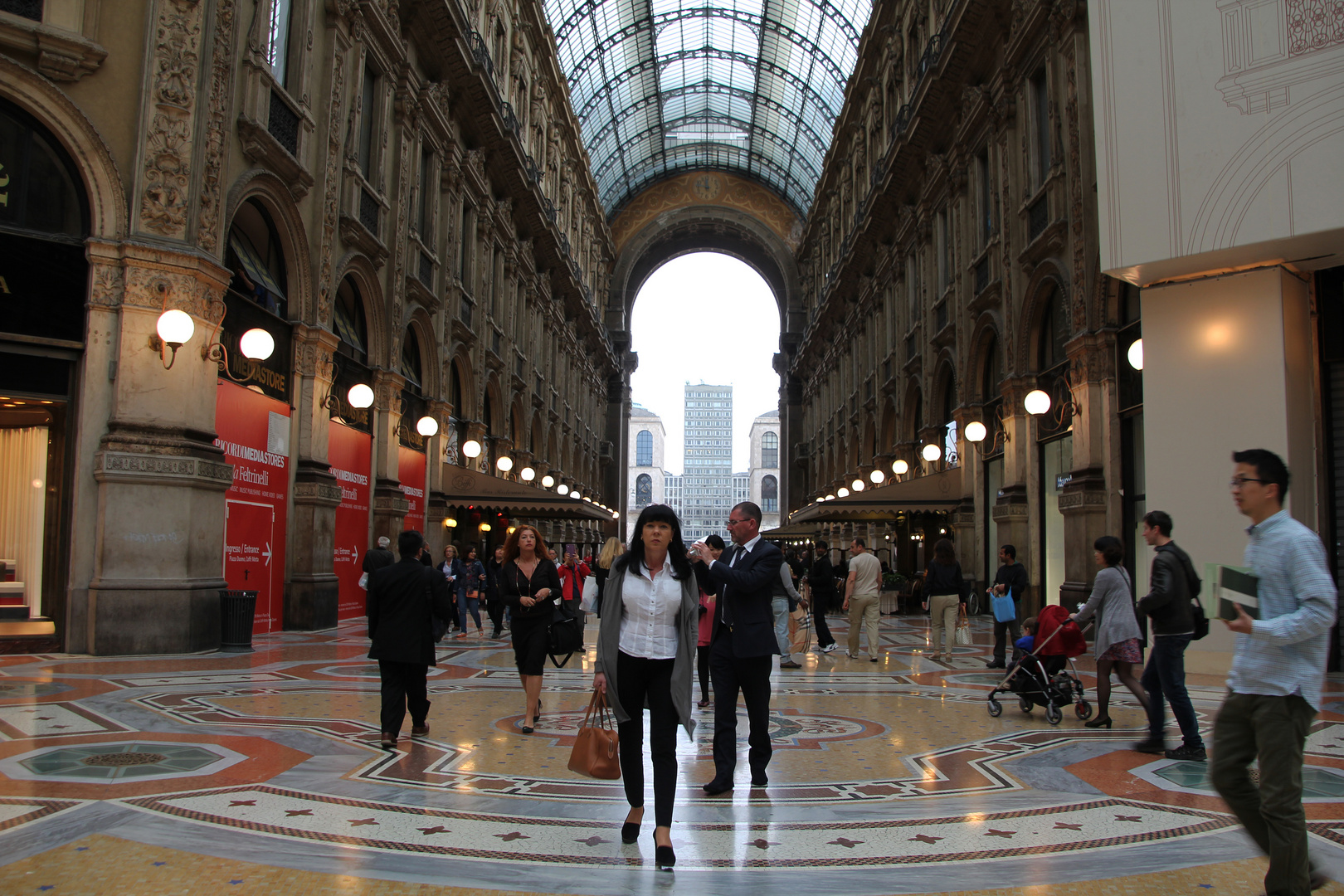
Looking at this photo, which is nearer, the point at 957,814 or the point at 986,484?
the point at 957,814

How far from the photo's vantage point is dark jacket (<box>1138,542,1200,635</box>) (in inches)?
263

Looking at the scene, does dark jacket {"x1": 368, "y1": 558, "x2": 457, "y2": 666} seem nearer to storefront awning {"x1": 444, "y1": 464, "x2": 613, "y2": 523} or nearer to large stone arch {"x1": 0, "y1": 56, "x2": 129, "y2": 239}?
large stone arch {"x1": 0, "y1": 56, "x2": 129, "y2": 239}

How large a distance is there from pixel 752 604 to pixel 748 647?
260 millimetres

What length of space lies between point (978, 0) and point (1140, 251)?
11.3 meters

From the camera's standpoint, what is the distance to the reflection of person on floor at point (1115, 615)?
7527 millimetres

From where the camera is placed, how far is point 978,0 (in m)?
19.2

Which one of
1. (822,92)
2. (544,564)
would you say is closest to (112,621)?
(544,564)

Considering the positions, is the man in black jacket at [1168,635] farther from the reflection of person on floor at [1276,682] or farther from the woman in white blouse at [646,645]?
the woman in white blouse at [646,645]

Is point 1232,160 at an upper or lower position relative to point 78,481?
upper

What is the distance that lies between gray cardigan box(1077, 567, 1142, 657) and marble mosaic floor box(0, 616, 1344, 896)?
0.77 m

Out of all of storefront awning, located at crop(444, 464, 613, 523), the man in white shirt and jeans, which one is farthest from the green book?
storefront awning, located at crop(444, 464, 613, 523)

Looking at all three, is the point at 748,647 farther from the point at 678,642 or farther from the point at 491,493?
the point at 491,493

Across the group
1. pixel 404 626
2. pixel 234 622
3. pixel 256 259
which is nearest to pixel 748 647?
pixel 404 626

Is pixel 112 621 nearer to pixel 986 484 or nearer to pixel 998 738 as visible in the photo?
pixel 998 738
